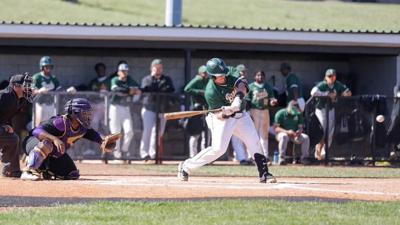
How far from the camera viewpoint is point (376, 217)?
30.9ft

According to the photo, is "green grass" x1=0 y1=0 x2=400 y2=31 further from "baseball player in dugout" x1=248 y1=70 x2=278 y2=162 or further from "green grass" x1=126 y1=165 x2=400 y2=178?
"green grass" x1=126 y1=165 x2=400 y2=178

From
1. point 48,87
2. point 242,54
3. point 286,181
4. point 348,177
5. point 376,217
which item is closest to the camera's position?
point 376,217

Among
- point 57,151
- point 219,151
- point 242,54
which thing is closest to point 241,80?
point 219,151

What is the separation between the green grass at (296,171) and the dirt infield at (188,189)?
1.38 meters

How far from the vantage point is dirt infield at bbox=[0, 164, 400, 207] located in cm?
1105

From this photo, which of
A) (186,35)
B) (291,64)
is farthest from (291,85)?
(291,64)

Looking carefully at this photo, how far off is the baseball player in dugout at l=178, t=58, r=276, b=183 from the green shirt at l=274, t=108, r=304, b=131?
600 centimetres

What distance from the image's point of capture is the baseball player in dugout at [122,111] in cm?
1891

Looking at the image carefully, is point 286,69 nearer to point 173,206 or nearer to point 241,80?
point 241,80

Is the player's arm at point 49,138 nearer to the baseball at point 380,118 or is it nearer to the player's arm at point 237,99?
the player's arm at point 237,99

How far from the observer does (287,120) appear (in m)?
19.3

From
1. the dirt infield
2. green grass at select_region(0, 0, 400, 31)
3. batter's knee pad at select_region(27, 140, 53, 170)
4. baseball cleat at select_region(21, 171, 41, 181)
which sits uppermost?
green grass at select_region(0, 0, 400, 31)

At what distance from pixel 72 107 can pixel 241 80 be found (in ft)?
7.58

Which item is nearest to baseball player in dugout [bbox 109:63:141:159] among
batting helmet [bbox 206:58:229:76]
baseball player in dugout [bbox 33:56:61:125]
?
baseball player in dugout [bbox 33:56:61:125]
